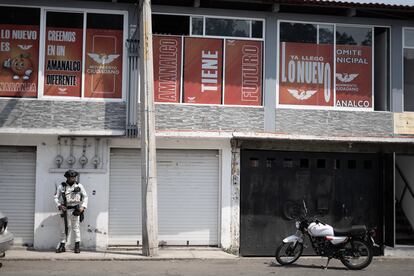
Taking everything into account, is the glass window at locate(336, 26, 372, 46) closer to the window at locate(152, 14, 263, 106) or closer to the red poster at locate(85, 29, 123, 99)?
the window at locate(152, 14, 263, 106)

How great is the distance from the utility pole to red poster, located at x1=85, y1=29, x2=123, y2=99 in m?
1.29

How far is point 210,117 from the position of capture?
13055 mm

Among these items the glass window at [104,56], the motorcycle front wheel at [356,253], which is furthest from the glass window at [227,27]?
the motorcycle front wheel at [356,253]

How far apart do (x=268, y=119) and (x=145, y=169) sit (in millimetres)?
3444

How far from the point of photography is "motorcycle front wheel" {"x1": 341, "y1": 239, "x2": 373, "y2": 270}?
11086mm

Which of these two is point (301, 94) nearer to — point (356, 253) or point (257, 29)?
point (257, 29)

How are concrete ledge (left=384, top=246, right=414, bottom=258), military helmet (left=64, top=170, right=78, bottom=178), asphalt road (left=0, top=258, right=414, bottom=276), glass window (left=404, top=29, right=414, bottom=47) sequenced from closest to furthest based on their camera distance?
asphalt road (left=0, top=258, right=414, bottom=276) < military helmet (left=64, top=170, right=78, bottom=178) < concrete ledge (left=384, top=246, right=414, bottom=258) < glass window (left=404, top=29, right=414, bottom=47)

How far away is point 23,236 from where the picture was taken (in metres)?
12.9

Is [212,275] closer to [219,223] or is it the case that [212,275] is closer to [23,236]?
[219,223]

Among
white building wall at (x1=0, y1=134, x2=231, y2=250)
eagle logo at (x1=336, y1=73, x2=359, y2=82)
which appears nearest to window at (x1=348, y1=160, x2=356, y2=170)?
eagle logo at (x1=336, y1=73, x2=359, y2=82)

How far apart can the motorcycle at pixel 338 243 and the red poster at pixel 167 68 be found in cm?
444

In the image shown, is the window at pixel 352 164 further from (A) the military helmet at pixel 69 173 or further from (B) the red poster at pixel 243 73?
(A) the military helmet at pixel 69 173

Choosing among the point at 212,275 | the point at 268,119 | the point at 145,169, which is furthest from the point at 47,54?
the point at 212,275

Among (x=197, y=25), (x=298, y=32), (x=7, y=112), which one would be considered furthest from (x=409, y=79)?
(x=7, y=112)
